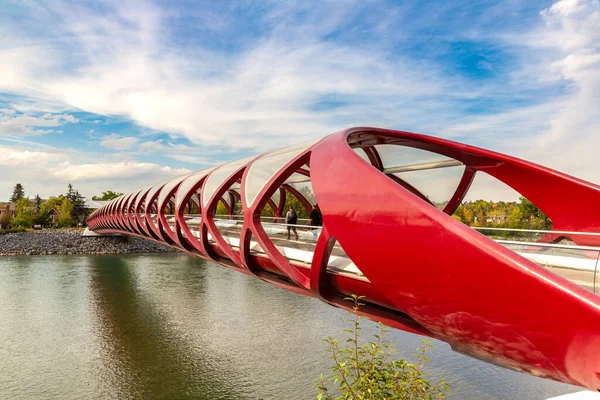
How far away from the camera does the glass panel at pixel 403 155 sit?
8109 millimetres

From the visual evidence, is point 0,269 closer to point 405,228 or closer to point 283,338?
point 283,338

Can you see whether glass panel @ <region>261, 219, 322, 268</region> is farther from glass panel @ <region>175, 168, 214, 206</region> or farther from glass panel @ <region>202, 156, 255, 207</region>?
glass panel @ <region>175, 168, 214, 206</region>

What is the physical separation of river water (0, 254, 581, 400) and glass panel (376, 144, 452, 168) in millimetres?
6613

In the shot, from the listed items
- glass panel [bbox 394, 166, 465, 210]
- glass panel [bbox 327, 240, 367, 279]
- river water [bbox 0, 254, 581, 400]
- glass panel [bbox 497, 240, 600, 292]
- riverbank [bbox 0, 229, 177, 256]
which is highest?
glass panel [bbox 394, 166, 465, 210]

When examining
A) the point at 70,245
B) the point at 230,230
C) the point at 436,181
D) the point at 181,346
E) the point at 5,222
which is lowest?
the point at 181,346

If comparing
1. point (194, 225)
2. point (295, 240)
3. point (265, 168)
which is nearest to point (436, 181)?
point (295, 240)

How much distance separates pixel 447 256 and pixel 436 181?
18.3 feet

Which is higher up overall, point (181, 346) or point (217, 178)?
point (217, 178)

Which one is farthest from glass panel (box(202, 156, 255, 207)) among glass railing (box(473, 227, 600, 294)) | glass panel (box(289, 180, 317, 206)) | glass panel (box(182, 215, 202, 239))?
glass railing (box(473, 227, 600, 294))

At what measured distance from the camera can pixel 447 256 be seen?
3592 mm

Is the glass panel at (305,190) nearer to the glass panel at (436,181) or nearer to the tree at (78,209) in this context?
the glass panel at (436,181)

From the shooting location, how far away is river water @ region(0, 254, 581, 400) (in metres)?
11.9

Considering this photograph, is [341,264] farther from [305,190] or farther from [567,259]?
[305,190]

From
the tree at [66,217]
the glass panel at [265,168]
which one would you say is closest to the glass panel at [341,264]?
the glass panel at [265,168]
